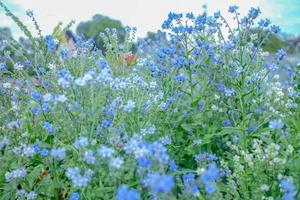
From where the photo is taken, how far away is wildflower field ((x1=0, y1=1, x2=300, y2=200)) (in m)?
2.60

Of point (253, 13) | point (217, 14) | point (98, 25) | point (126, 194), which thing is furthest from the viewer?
point (98, 25)

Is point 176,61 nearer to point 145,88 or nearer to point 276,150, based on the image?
point 145,88

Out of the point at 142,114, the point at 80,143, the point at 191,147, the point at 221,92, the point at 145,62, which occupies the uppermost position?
the point at 145,62

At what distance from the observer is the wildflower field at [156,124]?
2.60 metres

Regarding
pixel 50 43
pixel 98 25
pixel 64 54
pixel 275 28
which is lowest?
pixel 50 43

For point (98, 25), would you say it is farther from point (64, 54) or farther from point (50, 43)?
point (50, 43)

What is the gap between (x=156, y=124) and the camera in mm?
3557

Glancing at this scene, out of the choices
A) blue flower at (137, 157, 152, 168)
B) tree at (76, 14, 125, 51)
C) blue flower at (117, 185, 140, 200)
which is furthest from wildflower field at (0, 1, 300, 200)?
tree at (76, 14, 125, 51)

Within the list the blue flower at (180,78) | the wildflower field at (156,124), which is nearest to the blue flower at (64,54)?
the wildflower field at (156,124)

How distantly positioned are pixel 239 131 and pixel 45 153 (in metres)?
1.32

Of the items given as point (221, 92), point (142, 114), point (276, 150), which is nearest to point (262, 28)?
point (221, 92)

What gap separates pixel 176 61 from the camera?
12.9ft

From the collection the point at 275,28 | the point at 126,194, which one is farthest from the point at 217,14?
the point at 126,194

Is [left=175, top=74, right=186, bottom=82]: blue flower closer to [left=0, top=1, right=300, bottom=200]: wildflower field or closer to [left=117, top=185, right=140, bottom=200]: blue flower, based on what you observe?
[left=0, top=1, right=300, bottom=200]: wildflower field
